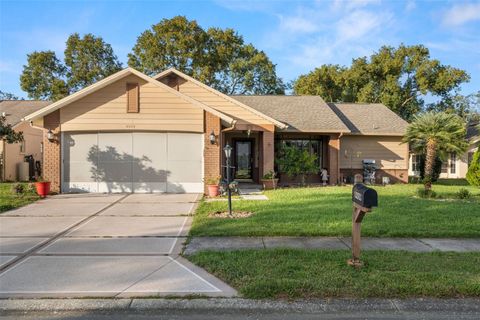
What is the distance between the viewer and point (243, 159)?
1973 cm

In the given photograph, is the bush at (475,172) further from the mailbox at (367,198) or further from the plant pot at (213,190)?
the mailbox at (367,198)

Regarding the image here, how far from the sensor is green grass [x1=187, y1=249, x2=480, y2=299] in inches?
178

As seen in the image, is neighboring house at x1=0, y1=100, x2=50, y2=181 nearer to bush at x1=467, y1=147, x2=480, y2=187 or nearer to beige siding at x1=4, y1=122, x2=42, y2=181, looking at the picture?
beige siding at x1=4, y1=122, x2=42, y2=181

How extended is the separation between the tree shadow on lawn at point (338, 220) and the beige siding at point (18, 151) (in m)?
14.0

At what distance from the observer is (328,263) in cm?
551

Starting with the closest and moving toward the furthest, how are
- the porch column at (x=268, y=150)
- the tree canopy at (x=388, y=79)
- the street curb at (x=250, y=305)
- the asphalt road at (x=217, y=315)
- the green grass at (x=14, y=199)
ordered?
1. the asphalt road at (x=217, y=315)
2. the street curb at (x=250, y=305)
3. the green grass at (x=14, y=199)
4. the porch column at (x=268, y=150)
5. the tree canopy at (x=388, y=79)

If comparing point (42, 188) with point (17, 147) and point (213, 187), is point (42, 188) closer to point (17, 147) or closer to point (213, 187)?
point (213, 187)

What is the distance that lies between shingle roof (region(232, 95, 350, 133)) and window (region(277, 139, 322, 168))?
1.08 m

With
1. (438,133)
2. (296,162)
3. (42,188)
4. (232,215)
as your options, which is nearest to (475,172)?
(438,133)

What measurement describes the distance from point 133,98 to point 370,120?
13.2m

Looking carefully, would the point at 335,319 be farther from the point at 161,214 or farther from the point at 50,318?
the point at 161,214

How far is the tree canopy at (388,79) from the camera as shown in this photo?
34.4 metres

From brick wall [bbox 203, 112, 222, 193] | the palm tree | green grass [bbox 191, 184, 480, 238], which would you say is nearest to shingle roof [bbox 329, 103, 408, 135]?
the palm tree

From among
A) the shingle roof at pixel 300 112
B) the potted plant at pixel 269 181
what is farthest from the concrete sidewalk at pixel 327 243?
the shingle roof at pixel 300 112
